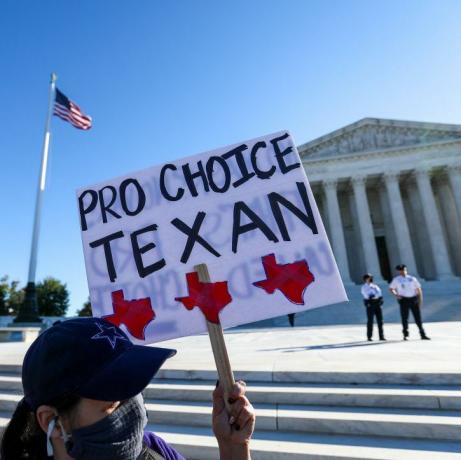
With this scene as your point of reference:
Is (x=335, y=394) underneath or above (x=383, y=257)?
underneath

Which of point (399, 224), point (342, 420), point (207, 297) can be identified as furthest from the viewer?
point (399, 224)

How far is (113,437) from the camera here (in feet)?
4.00

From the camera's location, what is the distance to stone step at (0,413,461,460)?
9.56 ft

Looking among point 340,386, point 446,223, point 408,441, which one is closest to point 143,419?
point 408,441

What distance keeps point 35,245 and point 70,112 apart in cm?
797

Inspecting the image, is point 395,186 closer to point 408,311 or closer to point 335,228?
point 335,228

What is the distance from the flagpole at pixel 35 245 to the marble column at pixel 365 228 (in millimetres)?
27128

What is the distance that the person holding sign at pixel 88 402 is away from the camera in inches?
46.0

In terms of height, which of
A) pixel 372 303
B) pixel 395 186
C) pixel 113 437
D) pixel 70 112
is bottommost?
pixel 372 303

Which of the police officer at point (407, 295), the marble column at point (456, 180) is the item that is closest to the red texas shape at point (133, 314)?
the police officer at point (407, 295)

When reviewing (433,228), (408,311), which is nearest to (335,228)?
(433,228)

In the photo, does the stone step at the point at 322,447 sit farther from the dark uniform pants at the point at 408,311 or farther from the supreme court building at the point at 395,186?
the supreme court building at the point at 395,186

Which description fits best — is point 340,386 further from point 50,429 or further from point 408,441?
point 50,429

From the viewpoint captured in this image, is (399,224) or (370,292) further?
(399,224)
